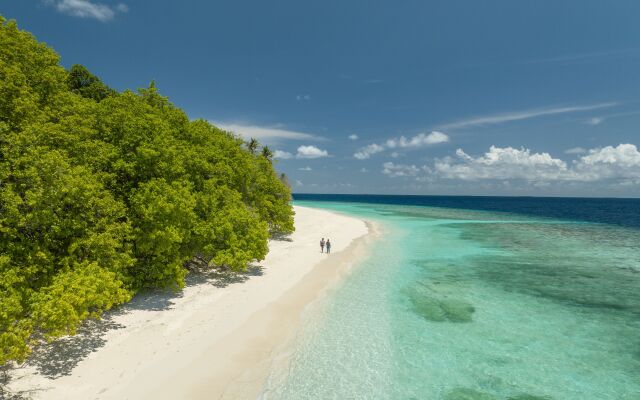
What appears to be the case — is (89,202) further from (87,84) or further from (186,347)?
(87,84)

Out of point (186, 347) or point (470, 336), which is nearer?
point (186, 347)

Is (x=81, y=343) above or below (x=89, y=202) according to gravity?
below

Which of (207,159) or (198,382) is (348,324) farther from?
(207,159)

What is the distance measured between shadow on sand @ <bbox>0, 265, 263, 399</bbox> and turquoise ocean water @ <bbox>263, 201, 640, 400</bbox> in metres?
7.94

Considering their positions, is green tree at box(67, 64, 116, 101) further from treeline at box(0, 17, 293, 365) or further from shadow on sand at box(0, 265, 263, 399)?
shadow on sand at box(0, 265, 263, 399)

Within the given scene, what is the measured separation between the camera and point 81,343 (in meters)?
14.1

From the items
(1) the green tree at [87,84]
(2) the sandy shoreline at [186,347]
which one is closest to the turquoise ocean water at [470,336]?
(2) the sandy shoreline at [186,347]

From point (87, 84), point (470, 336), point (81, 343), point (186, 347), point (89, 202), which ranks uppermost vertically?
point (87, 84)

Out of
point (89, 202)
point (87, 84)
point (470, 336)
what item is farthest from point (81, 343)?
point (87, 84)

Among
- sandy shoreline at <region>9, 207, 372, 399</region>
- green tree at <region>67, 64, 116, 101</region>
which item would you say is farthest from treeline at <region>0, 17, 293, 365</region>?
green tree at <region>67, 64, 116, 101</region>

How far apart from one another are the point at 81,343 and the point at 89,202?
606 cm

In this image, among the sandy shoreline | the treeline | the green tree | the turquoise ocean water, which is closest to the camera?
the sandy shoreline

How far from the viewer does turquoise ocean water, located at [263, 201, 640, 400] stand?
1317 cm

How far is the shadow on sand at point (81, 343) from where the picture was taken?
12203 mm
